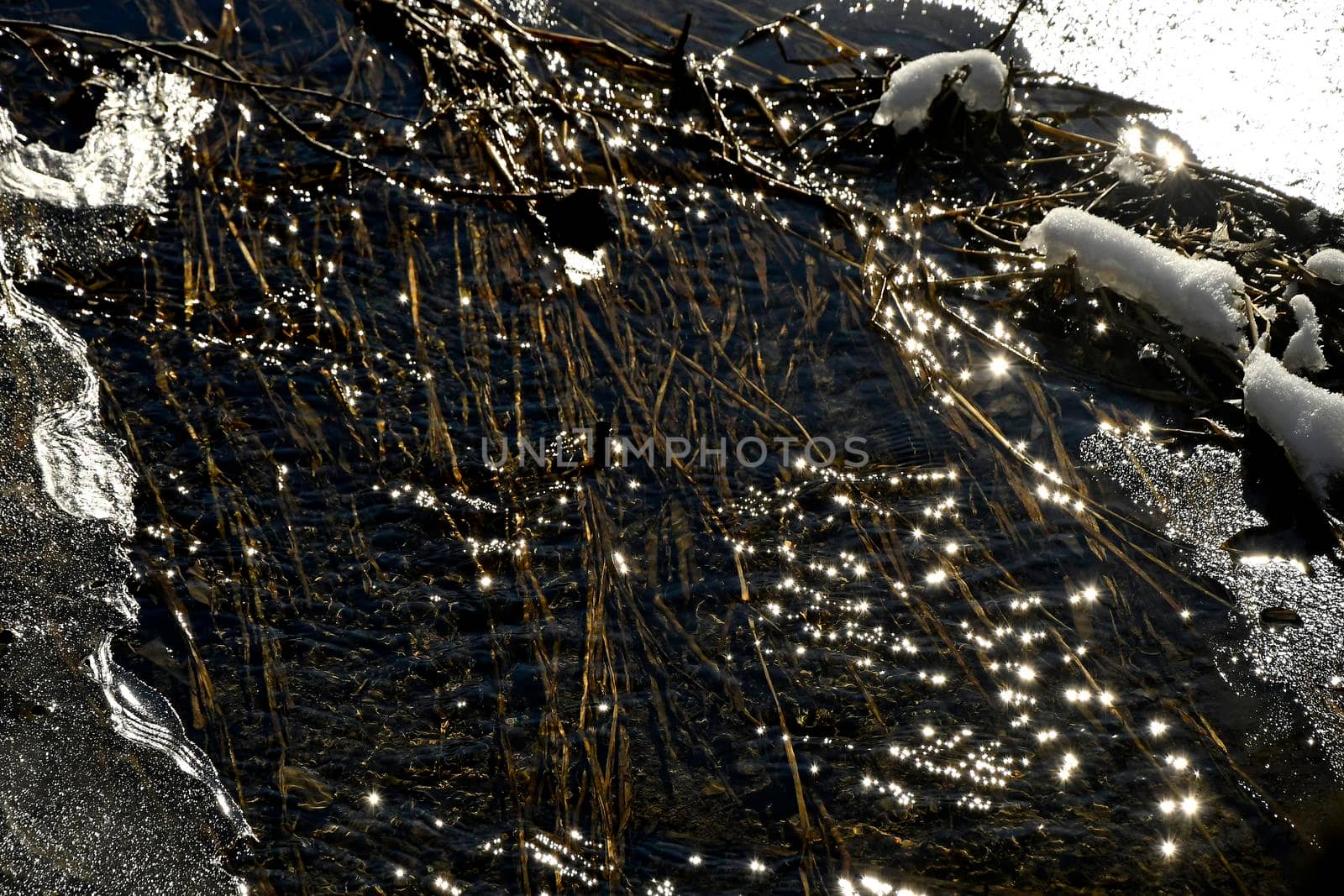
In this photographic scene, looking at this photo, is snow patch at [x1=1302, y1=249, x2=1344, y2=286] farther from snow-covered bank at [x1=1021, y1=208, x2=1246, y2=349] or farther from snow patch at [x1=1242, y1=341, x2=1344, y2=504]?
snow patch at [x1=1242, y1=341, x2=1344, y2=504]

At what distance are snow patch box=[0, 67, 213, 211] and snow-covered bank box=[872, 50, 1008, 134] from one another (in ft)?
7.29

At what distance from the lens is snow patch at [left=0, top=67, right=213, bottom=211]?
307 centimetres

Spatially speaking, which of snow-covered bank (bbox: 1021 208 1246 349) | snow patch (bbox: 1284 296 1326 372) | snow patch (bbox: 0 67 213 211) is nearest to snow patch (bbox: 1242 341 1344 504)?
snow patch (bbox: 1284 296 1326 372)

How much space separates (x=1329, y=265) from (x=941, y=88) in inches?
50.2

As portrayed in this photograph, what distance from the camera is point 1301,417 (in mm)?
2580

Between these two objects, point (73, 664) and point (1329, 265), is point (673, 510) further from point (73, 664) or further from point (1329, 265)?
point (1329, 265)

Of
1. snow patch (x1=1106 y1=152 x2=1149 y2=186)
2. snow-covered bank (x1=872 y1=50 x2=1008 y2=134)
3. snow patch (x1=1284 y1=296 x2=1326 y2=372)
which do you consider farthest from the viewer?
snow-covered bank (x1=872 y1=50 x2=1008 y2=134)

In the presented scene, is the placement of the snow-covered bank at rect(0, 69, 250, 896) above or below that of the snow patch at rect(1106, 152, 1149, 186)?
below

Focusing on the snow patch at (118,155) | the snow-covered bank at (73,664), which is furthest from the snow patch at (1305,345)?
the snow patch at (118,155)

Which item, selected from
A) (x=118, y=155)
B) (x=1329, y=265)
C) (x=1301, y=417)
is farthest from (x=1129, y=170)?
(x=118, y=155)

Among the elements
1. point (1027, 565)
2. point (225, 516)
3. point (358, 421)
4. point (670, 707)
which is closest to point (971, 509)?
point (1027, 565)

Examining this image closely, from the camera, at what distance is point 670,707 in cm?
206

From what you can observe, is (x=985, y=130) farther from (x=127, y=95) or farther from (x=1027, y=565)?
(x=127, y=95)

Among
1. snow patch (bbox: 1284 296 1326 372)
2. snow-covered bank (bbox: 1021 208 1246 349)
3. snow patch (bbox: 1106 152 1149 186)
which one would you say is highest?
snow patch (bbox: 1106 152 1149 186)
